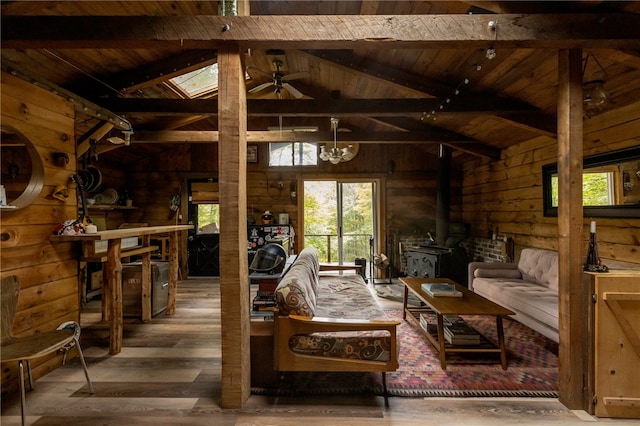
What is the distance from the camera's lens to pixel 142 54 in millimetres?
3238

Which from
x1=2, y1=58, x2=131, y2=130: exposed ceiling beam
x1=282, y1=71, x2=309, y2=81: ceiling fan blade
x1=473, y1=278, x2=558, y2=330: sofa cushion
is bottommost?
x1=473, y1=278, x2=558, y2=330: sofa cushion

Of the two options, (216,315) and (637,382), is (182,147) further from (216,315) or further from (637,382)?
(637,382)

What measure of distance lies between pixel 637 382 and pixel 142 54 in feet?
16.4

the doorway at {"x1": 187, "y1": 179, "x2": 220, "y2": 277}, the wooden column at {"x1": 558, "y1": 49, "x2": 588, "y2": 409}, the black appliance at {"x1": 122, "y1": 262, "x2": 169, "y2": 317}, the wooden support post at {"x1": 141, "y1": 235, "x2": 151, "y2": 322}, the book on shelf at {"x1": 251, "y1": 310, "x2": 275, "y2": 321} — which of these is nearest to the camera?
the wooden column at {"x1": 558, "y1": 49, "x2": 588, "y2": 409}

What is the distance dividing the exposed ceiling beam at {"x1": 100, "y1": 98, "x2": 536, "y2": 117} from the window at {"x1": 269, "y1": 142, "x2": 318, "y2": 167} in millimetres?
2548

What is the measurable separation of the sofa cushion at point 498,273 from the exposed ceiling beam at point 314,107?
2.04m

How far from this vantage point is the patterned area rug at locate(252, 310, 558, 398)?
2182mm

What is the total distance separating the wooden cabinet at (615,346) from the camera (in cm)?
191

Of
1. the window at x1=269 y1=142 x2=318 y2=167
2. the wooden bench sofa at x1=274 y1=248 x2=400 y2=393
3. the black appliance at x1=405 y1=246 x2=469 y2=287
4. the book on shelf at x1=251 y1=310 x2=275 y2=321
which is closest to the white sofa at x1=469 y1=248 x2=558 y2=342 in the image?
the black appliance at x1=405 y1=246 x2=469 y2=287

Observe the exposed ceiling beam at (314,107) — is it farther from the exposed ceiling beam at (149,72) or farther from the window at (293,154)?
the window at (293,154)

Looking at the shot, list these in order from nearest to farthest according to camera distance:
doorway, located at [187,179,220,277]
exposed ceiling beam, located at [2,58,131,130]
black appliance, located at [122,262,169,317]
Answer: exposed ceiling beam, located at [2,58,131,130] < black appliance, located at [122,262,169,317] < doorway, located at [187,179,220,277]

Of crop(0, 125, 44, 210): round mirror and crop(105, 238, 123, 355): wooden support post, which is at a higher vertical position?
crop(0, 125, 44, 210): round mirror

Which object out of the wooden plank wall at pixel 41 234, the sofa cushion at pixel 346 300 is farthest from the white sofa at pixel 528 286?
the wooden plank wall at pixel 41 234

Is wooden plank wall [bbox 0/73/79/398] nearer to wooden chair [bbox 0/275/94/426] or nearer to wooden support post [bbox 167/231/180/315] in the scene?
wooden chair [bbox 0/275/94/426]
